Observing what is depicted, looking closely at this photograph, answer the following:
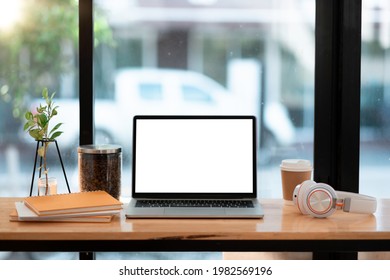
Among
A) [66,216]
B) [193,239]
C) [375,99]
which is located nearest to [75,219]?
[66,216]

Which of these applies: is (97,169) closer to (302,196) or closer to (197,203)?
(197,203)

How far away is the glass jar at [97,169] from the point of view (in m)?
2.01

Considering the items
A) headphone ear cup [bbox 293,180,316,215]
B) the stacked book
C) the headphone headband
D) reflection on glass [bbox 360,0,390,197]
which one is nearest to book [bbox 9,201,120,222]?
the stacked book

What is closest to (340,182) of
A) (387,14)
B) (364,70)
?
(364,70)

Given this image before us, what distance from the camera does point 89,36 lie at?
7.55 ft

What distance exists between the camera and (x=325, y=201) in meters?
1.82

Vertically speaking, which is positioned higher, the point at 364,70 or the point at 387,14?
the point at 387,14

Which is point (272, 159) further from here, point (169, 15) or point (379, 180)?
point (169, 15)

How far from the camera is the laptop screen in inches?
78.2

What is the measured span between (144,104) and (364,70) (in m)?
0.89

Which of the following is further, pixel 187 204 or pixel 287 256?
pixel 287 256

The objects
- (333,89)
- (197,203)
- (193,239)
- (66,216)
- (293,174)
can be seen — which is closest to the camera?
(193,239)

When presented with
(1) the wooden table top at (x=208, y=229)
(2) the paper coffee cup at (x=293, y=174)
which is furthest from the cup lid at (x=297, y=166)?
(1) the wooden table top at (x=208, y=229)

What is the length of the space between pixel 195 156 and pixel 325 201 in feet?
1.52
